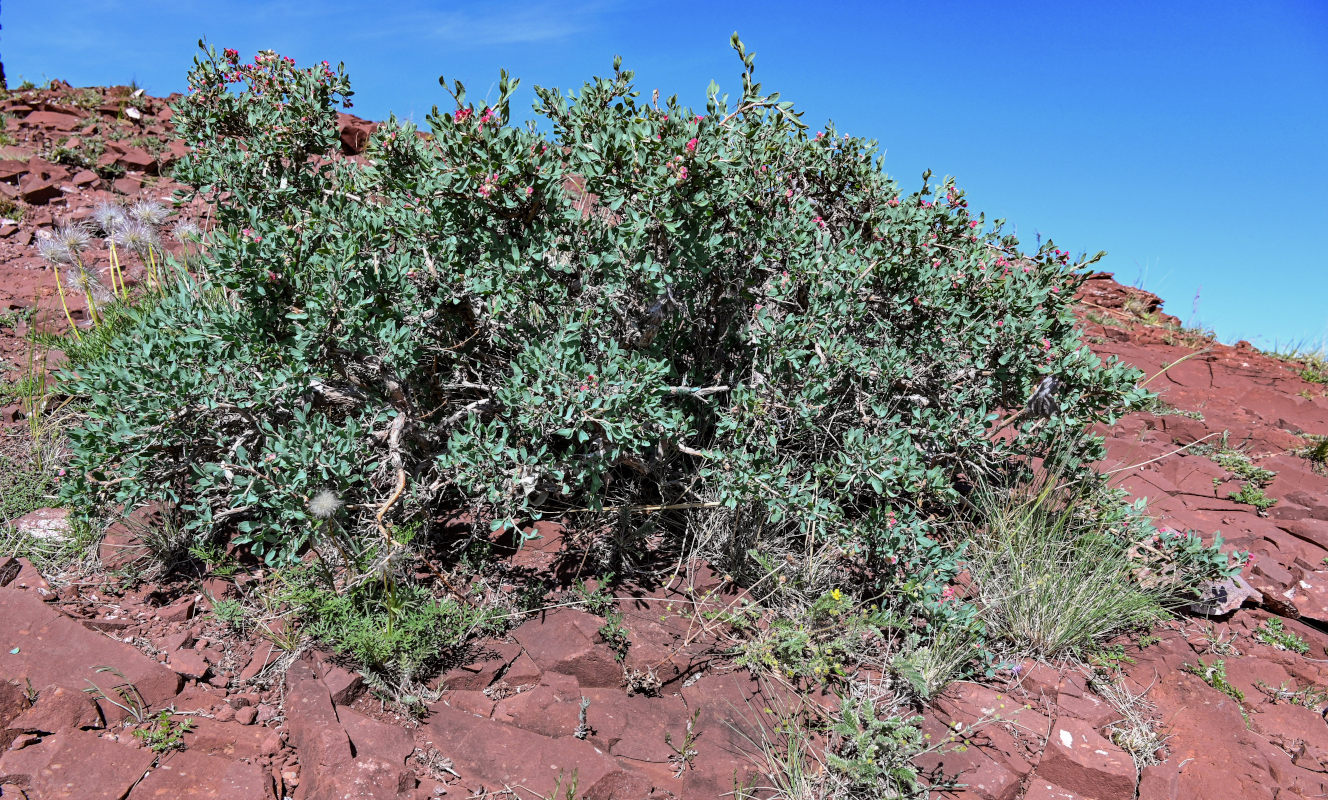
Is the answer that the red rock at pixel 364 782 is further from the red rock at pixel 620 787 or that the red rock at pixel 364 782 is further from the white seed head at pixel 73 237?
the white seed head at pixel 73 237

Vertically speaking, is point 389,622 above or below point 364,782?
above

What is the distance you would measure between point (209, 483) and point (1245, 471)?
6.89 meters

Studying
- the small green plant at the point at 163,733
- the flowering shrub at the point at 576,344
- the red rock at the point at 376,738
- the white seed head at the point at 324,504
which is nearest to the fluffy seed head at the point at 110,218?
the flowering shrub at the point at 576,344

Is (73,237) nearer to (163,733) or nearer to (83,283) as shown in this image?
(83,283)

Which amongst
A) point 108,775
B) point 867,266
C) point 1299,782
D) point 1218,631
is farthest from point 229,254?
point 1218,631

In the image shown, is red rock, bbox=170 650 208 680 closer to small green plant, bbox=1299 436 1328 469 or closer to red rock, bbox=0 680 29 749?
red rock, bbox=0 680 29 749

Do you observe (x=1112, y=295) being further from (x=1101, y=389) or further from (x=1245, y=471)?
(x=1101, y=389)

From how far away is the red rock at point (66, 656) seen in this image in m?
2.99

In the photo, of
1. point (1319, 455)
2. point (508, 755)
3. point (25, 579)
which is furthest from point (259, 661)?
point (1319, 455)

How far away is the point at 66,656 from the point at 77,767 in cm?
70

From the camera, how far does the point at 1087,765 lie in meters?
3.14

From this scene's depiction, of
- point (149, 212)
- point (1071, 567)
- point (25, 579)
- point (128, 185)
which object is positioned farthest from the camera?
point (128, 185)

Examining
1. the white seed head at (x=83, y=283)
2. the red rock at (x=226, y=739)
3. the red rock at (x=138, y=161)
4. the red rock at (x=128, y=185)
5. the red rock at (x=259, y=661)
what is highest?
the red rock at (x=138, y=161)

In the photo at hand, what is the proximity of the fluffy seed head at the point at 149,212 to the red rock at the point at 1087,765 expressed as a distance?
328 inches
